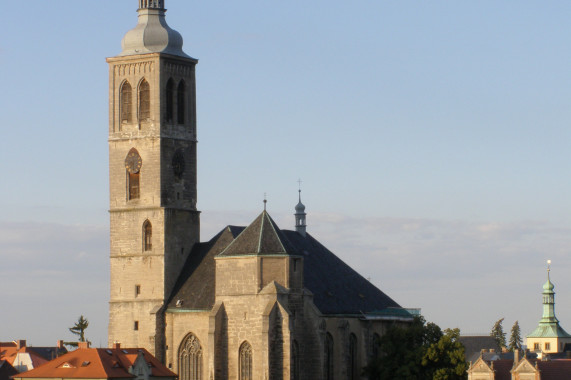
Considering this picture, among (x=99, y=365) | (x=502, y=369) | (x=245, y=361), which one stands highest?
(x=245, y=361)

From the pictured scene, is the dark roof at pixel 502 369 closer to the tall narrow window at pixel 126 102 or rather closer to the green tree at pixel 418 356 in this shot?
the green tree at pixel 418 356

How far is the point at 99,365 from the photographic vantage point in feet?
294

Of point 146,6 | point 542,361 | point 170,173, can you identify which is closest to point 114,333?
point 170,173

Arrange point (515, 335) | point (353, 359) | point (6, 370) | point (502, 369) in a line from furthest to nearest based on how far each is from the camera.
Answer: point (515, 335), point (502, 369), point (6, 370), point (353, 359)

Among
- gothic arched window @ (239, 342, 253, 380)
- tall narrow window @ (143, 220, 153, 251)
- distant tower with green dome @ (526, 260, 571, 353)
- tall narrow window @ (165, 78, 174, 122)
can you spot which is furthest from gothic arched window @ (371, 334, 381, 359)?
distant tower with green dome @ (526, 260, 571, 353)

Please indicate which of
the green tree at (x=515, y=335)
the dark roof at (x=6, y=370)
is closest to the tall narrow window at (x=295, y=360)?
the dark roof at (x=6, y=370)

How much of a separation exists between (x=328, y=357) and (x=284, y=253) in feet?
25.9

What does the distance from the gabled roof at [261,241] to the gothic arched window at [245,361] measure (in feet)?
17.4

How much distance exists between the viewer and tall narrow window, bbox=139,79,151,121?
94375 millimetres

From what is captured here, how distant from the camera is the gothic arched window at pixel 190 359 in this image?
89.3 meters

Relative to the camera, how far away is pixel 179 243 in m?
93.4

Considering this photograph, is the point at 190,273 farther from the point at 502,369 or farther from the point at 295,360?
the point at 502,369

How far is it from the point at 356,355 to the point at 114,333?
14.8 m

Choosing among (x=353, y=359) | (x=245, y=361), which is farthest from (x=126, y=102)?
(x=353, y=359)
